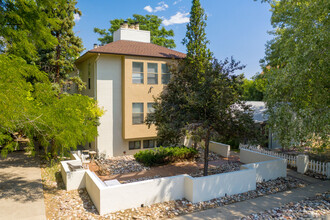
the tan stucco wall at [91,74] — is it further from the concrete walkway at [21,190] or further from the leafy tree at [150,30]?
the leafy tree at [150,30]

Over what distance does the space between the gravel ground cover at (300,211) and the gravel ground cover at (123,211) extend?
132cm

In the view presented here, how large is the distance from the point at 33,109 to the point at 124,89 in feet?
25.2

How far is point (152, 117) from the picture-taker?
11.2 metres

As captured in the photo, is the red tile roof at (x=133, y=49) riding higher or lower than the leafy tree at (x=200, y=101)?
higher

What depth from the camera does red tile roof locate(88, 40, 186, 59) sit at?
52.7 feet

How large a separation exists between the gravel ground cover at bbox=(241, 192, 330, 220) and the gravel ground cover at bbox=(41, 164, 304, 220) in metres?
1.32

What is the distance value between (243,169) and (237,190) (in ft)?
4.09

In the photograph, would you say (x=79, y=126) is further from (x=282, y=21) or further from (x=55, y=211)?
(x=282, y=21)

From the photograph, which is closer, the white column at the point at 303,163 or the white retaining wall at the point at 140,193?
the white retaining wall at the point at 140,193

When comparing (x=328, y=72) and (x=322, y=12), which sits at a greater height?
(x=322, y=12)

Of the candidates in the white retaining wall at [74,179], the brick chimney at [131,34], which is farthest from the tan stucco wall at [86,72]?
the white retaining wall at [74,179]

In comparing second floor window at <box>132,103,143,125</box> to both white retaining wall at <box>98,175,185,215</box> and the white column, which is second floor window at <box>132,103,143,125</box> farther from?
the white column

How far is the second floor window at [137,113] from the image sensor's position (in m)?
16.9

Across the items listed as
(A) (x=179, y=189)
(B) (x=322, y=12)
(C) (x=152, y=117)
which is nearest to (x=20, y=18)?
(C) (x=152, y=117)
